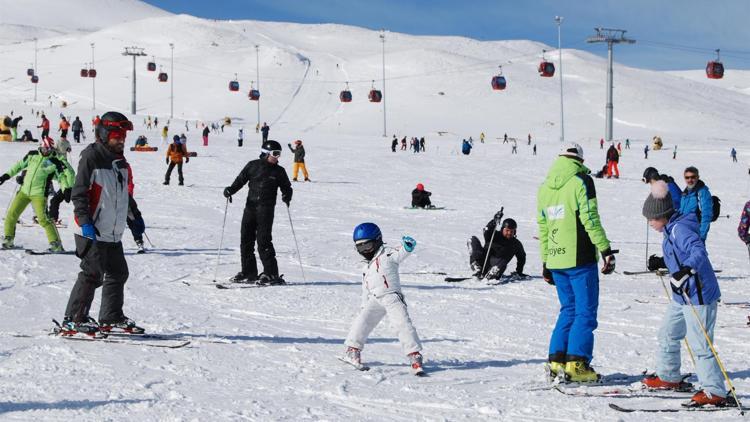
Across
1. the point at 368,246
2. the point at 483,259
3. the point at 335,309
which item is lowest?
the point at 335,309

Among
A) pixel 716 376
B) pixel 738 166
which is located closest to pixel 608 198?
pixel 738 166

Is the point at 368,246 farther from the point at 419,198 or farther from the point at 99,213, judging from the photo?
the point at 419,198

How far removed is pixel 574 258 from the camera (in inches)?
218

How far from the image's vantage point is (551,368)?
5559 mm

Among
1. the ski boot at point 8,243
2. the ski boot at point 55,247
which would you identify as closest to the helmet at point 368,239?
the ski boot at point 55,247

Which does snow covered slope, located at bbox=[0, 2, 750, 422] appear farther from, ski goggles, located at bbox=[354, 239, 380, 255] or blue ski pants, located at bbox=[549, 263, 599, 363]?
ski goggles, located at bbox=[354, 239, 380, 255]

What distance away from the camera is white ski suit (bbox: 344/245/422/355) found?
5746mm

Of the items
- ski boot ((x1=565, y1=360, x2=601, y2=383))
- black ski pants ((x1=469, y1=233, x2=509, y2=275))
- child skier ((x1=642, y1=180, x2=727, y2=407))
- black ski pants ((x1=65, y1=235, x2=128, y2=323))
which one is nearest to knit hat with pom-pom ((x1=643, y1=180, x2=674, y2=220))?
child skier ((x1=642, y1=180, x2=727, y2=407))

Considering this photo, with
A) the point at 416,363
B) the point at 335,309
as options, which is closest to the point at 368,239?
the point at 416,363

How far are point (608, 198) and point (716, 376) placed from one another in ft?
69.7

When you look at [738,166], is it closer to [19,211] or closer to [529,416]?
[19,211]

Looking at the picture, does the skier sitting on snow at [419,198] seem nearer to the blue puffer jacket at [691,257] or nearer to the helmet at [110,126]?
the helmet at [110,126]

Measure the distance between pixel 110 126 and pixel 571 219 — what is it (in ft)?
11.3

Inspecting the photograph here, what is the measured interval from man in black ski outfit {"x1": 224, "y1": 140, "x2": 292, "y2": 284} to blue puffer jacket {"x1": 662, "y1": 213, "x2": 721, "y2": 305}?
5.51 m
